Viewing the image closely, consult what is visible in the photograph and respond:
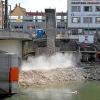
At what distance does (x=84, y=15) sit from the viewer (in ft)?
334

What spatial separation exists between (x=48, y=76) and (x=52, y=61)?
14823 mm

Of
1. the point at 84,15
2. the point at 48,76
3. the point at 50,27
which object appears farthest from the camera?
the point at 84,15

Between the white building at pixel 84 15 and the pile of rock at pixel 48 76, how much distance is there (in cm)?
4280

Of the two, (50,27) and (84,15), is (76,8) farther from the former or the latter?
(50,27)

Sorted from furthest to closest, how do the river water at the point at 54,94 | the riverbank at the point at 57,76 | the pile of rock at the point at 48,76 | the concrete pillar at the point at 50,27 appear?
the concrete pillar at the point at 50,27
the riverbank at the point at 57,76
the pile of rock at the point at 48,76
the river water at the point at 54,94

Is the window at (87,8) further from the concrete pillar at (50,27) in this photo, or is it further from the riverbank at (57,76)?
the riverbank at (57,76)

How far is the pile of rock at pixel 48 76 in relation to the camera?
43.5 m

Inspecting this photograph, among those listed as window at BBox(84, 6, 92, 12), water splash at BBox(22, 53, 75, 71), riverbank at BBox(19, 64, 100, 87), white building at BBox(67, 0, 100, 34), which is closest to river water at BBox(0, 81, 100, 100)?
riverbank at BBox(19, 64, 100, 87)

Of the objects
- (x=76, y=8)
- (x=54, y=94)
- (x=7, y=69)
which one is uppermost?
(x=76, y=8)

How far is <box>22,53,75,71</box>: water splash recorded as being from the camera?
60594 millimetres

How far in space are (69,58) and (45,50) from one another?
4191 mm

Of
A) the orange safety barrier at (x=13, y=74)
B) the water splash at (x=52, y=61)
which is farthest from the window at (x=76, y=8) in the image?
the orange safety barrier at (x=13, y=74)

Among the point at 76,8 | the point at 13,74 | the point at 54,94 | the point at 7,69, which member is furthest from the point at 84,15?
the point at 7,69

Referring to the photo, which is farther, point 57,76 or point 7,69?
point 57,76
